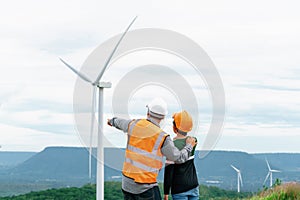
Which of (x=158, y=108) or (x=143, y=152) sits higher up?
(x=158, y=108)

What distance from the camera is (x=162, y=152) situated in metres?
8.73

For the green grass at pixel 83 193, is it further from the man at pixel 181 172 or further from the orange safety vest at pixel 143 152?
the orange safety vest at pixel 143 152

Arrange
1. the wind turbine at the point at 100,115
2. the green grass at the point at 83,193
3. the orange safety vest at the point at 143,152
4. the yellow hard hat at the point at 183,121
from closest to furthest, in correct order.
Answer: the orange safety vest at the point at 143,152, the yellow hard hat at the point at 183,121, the wind turbine at the point at 100,115, the green grass at the point at 83,193

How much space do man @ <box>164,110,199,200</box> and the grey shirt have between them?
250 mm

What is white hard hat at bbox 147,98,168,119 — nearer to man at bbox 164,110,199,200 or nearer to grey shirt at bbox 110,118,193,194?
grey shirt at bbox 110,118,193,194

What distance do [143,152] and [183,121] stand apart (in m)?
0.82

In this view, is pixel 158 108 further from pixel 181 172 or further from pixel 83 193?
pixel 83 193

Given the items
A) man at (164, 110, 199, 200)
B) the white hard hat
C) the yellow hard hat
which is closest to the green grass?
man at (164, 110, 199, 200)

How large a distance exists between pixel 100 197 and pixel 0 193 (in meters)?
19.5

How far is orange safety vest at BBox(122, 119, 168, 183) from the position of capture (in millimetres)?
8648

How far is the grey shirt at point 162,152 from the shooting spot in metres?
8.68

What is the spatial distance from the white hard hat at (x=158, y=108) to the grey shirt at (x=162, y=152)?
104 millimetres

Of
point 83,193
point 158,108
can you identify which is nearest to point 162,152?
point 158,108

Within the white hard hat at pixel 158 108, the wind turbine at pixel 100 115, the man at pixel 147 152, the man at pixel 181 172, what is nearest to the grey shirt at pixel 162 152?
the man at pixel 147 152
